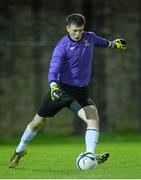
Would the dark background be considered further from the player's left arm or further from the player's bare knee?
the player's bare knee

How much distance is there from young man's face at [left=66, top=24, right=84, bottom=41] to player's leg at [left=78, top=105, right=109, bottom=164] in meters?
0.96

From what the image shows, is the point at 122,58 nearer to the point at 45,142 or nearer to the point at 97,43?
the point at 45,142

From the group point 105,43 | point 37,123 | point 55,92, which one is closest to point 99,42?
point 105,43

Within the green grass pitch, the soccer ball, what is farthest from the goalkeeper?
the green grass pitch

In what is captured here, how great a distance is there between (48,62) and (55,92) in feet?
44.3

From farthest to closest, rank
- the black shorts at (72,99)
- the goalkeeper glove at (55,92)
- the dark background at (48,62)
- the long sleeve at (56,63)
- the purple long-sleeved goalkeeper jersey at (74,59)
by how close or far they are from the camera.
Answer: the dark background at (48,62)
the black shorts at (72,99)
the purple long-sleeved goalkeeper jersey at (74,59)
the long sleeve at (56,63)
the goalkeeper glove at (55,92)

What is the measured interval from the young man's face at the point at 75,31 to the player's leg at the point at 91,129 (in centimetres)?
96

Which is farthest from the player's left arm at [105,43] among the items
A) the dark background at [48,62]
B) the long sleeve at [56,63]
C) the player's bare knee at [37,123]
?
the dark background at [48,62]

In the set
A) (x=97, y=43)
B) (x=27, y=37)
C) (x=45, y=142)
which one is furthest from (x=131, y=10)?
(x=97, y=43)

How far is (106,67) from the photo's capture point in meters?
25.1

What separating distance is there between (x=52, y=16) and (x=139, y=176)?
1459 cm

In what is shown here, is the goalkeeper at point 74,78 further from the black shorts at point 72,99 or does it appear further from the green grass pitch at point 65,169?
the green grass pitch at point 65,169

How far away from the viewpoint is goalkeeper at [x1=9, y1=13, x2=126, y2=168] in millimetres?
11172

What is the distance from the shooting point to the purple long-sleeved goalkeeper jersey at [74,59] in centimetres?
1131
